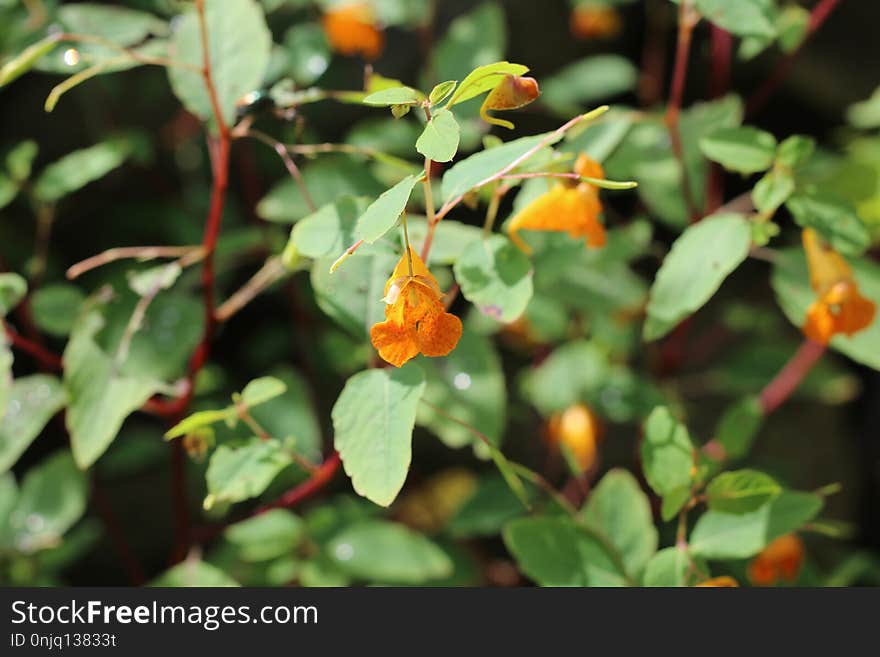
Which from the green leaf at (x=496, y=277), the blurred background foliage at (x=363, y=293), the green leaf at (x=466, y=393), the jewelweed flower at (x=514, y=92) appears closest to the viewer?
the jewelweed flower at (x=514, y=92)

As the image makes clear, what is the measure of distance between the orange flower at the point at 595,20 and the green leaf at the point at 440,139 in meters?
1.17

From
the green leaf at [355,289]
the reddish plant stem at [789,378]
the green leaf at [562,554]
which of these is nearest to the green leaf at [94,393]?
the green leaf at [355,289]

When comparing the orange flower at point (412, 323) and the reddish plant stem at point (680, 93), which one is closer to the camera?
the orange flower at point (412, 323)

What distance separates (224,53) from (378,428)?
0.57 meters

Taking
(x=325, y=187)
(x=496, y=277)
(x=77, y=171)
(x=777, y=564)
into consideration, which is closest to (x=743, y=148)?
(x=496, y=277)

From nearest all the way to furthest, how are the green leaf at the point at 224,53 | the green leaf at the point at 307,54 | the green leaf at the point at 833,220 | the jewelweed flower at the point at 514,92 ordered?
1. the jewelweed flower at the point at 514,92
2. the green leaf at the point at 833,220
3. the green leaf at the point at 224,53
4. the green leaf at the point at 307,54

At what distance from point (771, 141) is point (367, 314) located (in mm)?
514

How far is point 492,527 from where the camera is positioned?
1.38 meters

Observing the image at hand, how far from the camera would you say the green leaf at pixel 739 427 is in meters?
1.28

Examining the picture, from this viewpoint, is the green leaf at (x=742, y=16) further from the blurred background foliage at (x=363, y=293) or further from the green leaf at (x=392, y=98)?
the green leaf at (x=392, y=98)

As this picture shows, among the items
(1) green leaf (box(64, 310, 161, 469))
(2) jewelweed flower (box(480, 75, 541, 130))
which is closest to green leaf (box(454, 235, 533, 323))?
(2) jewelweed flower (box(480, 75, 541, 130))

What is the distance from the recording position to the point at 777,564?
1.42 m

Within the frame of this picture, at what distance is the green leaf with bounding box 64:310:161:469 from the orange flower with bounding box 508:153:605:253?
515mm

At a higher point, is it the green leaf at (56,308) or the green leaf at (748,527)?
the green leaf at (748,527)
